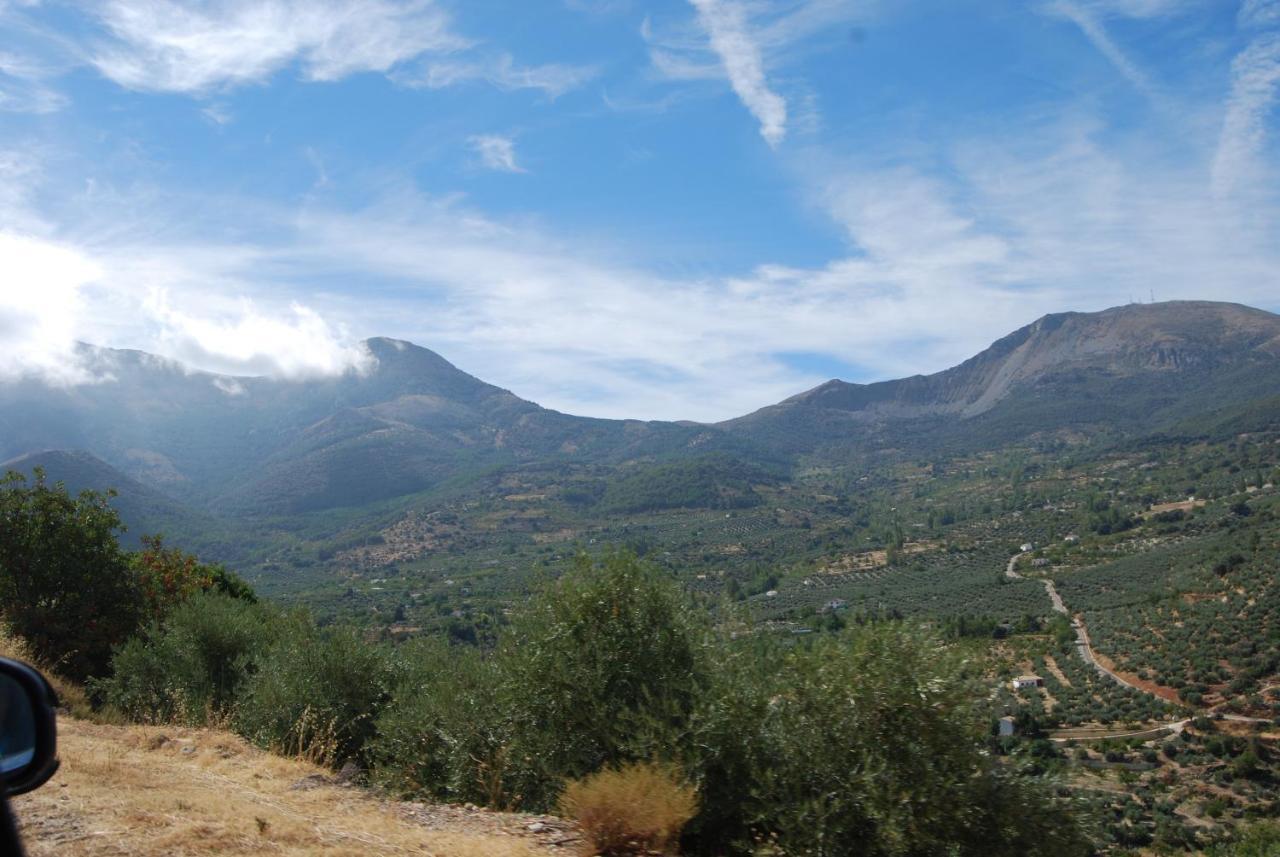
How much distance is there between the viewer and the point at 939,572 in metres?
95.8

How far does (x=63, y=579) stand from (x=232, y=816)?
1882 cm

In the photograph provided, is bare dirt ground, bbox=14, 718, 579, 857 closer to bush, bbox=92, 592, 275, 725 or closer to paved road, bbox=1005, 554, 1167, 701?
bush, bbox=92, 592, 275, 725

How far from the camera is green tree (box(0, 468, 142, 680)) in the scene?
21078mm

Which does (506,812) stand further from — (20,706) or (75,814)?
(20,706)

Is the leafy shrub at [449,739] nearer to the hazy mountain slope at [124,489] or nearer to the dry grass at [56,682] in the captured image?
the dry grass at [56,682]

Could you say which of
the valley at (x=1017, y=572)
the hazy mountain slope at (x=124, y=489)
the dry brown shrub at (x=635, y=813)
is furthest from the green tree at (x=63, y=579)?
the hazy mountain slope at (x=124, y=489)

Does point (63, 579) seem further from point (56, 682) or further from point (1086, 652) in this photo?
point (1086, 652)

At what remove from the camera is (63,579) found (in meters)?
22.1

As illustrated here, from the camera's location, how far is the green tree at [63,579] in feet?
69.2

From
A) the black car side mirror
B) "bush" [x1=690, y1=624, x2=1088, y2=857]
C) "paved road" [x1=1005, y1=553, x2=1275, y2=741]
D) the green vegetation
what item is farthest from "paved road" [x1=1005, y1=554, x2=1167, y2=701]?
the black car side mirror

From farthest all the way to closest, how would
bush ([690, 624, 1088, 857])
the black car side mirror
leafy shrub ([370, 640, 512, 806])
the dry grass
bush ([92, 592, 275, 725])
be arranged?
bush ([92, 592, 275, 725])
the dry grass
leafy shrub ([370, 640, 512, 806])
bush ([690, 624, 1088, 857])
the black car side mirror

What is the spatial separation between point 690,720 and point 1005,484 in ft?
587

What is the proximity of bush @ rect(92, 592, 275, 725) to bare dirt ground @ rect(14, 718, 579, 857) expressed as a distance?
19.6 ft

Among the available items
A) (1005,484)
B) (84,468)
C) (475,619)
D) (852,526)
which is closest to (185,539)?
(84,468)
